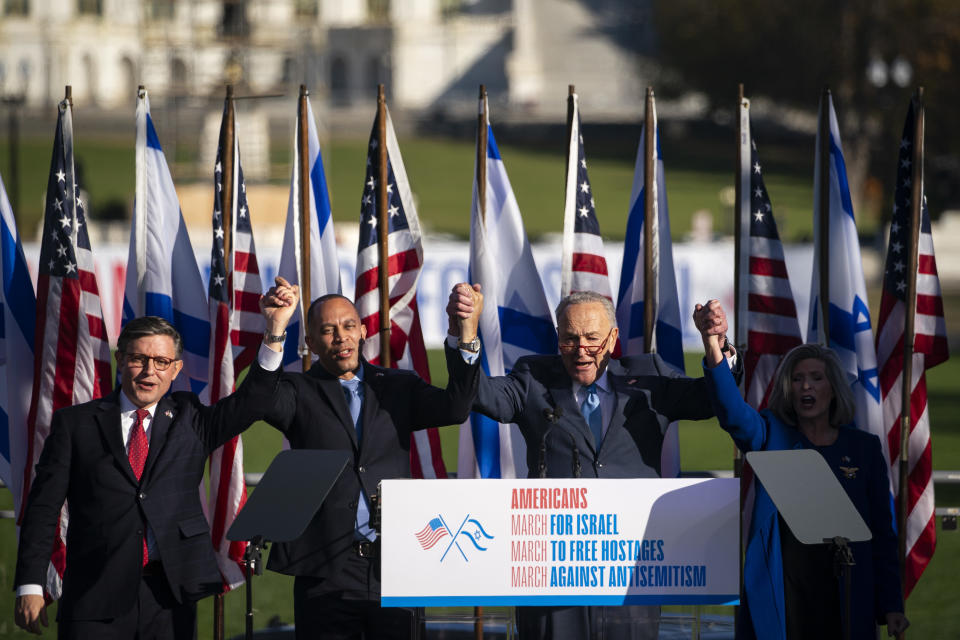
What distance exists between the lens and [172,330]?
17.1 ft

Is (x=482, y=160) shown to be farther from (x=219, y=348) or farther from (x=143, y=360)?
(x=143, y=360)

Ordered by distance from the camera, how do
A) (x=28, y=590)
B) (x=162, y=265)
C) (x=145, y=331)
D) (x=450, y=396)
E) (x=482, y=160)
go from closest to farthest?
(x=28, y=590), (x=145, y=331), (x=450, y=396), (x=162, y=265), (x=482, y=160)

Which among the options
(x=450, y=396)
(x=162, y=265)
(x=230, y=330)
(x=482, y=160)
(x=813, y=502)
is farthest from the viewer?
(x=482, y=160)

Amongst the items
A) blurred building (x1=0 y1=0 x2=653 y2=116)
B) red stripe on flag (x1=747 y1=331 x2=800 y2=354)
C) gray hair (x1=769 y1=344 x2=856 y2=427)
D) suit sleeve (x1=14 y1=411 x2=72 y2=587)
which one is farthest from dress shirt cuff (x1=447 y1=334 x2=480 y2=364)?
blurred building (x1=0 y1=0 x2=653 y2=116)

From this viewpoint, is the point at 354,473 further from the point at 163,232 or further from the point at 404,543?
the point at 163,232

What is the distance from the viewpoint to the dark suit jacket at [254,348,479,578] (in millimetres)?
5207

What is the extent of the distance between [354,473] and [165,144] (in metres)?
36.4

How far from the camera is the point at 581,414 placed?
5.34m

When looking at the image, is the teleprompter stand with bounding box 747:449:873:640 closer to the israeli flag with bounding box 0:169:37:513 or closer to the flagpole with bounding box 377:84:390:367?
the flagpole with bounding box 377:84:390:367

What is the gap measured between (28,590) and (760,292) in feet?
14.2

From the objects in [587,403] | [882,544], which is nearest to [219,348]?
[587,403]

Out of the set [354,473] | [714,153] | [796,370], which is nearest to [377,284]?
[354,473]

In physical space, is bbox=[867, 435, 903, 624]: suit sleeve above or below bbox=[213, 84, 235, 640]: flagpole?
below

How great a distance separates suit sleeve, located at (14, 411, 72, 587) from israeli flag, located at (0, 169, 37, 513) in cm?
227
